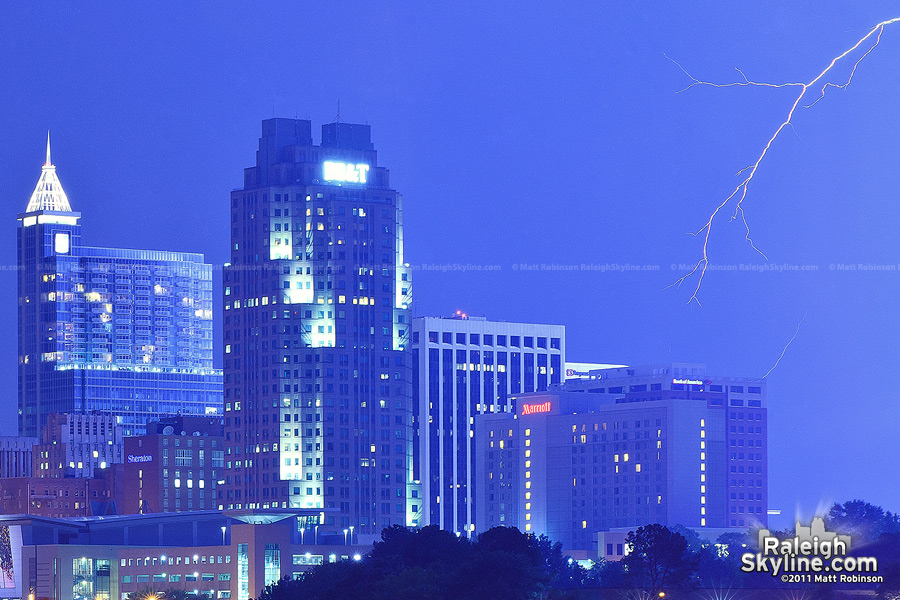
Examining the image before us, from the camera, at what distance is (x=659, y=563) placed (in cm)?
17438

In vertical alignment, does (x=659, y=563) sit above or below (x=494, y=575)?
below

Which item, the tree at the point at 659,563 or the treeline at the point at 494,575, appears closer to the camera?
the treeline at the point at 494,575

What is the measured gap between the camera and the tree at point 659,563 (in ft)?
559

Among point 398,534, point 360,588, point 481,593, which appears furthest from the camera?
point 398,534

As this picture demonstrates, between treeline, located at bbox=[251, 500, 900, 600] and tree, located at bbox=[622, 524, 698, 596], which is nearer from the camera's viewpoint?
treeline, located at bbox=[251, 500, 900, 600]

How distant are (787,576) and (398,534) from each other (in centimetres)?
8265

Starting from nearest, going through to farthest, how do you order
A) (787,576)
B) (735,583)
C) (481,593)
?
(787,576) < (481,593) < (735,583)

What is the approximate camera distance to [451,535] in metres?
186

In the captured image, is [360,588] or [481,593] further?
[360,588]

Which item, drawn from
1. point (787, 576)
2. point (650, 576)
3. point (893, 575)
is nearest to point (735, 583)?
point (650, 576)

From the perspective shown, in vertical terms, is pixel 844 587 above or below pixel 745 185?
below

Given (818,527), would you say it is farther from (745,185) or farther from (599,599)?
(745,185)

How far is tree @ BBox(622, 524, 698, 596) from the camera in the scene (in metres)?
170

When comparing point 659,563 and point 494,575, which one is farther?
point 659,563
